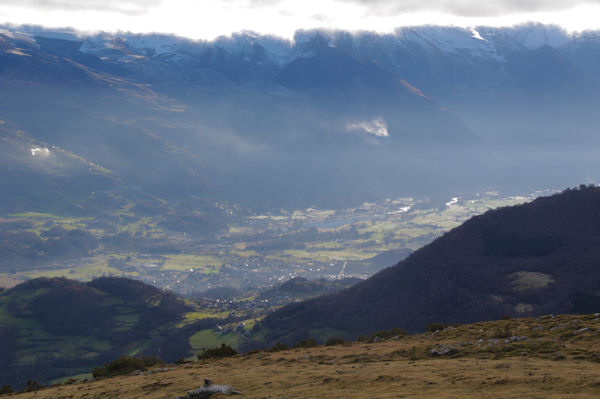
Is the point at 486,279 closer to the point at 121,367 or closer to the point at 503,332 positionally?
the point at 503,332

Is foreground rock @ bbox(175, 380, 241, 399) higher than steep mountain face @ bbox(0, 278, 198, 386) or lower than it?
higher

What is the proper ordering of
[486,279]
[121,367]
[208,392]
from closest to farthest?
[208,392]
[121,367]
[486,279]

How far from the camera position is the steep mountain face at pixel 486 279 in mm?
105875

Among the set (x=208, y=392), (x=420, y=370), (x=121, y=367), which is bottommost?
(x=121, y=367)

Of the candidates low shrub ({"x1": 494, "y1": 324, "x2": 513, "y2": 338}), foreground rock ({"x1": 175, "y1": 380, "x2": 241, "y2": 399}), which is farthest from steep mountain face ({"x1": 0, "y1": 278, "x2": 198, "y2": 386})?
foreground rock ({"x1": 175, "y1": 380, "x2": 241, "y2": 399})

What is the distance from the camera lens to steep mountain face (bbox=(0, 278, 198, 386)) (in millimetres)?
147875

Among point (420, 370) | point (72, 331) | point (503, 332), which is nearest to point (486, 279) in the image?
point (503, 332)

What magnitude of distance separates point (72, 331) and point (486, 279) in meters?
133

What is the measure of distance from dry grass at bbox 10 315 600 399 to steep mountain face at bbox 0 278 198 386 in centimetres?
9875

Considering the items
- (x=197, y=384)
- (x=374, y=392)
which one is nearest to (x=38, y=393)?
(x=197, y=384)

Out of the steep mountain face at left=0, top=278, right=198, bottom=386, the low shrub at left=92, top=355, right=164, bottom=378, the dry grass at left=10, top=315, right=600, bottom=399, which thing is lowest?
the steep mountain face at left=0, top=278, right=198, bottom=386

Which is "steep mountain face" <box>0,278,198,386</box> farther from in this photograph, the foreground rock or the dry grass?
the foreground rock

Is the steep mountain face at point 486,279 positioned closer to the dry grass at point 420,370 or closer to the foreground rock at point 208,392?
the dry grass at point 420,370

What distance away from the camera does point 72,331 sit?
177 m
